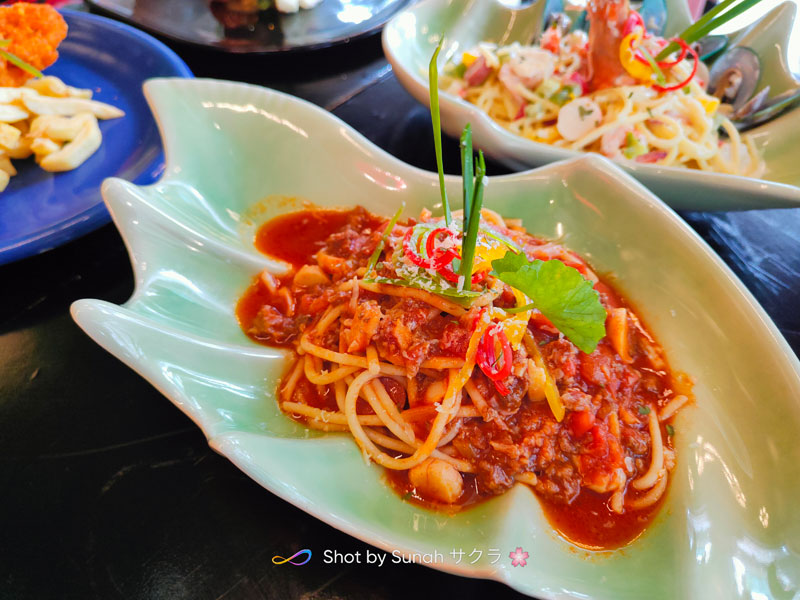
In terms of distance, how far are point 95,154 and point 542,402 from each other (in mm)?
3094

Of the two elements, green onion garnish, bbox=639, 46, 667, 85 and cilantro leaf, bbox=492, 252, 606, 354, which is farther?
green onion garnish, bbox=639, 46, 667, 85

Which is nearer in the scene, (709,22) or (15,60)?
(709,22)

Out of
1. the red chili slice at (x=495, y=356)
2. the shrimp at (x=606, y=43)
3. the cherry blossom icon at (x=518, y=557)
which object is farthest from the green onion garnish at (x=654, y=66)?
the cherry blossom icon at (x=518, y=557)

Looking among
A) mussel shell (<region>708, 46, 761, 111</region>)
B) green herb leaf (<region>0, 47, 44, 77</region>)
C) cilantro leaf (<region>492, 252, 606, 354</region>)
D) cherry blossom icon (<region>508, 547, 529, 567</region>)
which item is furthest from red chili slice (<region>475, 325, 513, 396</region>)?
green herb leaf (<region>0, 47, 44, 77</region>)

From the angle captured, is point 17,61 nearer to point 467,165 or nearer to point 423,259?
point 423,259

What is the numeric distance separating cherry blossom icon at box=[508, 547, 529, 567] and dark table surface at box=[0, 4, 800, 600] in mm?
312

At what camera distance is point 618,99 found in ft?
11.7

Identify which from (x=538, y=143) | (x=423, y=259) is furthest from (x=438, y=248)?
(x=538, y=143)

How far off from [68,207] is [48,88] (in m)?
1.22

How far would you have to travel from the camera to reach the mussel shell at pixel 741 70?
3680 millimetres

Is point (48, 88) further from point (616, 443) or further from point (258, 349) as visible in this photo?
point (616, 443)

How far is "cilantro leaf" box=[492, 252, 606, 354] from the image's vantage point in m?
1.85

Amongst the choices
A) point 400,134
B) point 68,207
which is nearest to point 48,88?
point 68,207

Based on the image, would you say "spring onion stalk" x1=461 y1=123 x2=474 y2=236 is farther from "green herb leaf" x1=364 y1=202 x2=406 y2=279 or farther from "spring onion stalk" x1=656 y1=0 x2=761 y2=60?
"spring onion stalk" x1=656 y1=0 x2=761 y2=60
